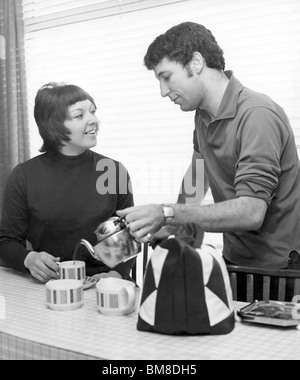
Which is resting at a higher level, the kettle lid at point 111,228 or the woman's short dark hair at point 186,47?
the woman's short dark hair at point 186,47

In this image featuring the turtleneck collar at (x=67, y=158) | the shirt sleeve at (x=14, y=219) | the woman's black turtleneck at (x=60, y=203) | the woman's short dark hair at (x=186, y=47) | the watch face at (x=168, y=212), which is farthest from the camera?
the turtleneck collar at (x=67, y=158)

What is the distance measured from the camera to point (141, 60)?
257 centimetres

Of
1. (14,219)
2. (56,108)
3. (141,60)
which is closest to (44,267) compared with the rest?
(14,219)

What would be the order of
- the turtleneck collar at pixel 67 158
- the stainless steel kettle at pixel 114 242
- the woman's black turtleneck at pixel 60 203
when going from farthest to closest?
the turtleneck collar at pixel 67 158 < the woman's black turtleneck at pixel 60 203 < the stainless steel kettle at pixel 114 242

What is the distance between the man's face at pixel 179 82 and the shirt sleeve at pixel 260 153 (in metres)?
0.22

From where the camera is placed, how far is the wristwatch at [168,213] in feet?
4.66

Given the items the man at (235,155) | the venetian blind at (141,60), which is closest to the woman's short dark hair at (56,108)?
the man at (235,155)

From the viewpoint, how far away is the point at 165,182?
2547 millimetres

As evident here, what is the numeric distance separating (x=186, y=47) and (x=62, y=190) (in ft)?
2.32

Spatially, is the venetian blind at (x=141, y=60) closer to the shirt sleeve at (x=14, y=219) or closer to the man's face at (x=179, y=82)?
the man's face at (x=179, y=82)

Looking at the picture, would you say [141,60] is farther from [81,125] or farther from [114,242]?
[114,242]

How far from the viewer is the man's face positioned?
5.60 feet
